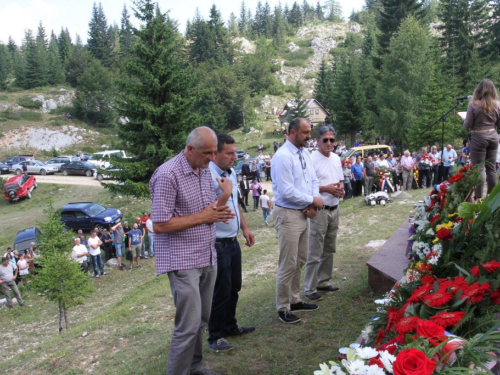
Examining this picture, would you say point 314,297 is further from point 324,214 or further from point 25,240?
point 25,240

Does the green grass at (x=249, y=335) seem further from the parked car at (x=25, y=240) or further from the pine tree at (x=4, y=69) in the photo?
the pine tree at (x=4, y=69)

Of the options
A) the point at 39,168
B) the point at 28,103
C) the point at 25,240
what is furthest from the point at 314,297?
the point at 28,103

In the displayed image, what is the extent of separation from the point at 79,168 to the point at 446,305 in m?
37.6

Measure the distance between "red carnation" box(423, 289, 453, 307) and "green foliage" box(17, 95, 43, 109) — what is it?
232ft

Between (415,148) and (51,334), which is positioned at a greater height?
(415,148)

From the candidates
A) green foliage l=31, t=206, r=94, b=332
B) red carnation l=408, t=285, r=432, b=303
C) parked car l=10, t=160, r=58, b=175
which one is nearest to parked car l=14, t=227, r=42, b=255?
green foliage l=31, t=206, r=94, b=332

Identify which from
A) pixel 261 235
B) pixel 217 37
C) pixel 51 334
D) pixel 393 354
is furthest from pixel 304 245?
pixel 217 37

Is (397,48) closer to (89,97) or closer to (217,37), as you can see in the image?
(89,97)

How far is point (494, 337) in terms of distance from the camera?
79.1 inches

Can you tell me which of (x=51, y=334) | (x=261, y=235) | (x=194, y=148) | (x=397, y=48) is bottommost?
(x=51, y=334)

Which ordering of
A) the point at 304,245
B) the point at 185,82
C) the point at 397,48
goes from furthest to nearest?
the point at 397,48 → the point at 185,82 → the point at 304,245

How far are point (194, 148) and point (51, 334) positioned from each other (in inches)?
342

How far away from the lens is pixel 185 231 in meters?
3.12

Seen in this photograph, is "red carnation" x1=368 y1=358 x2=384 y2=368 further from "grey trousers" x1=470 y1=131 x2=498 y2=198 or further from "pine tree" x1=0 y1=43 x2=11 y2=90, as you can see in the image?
"pine tree" x1=0 y1=43 x2=11 y2=90
